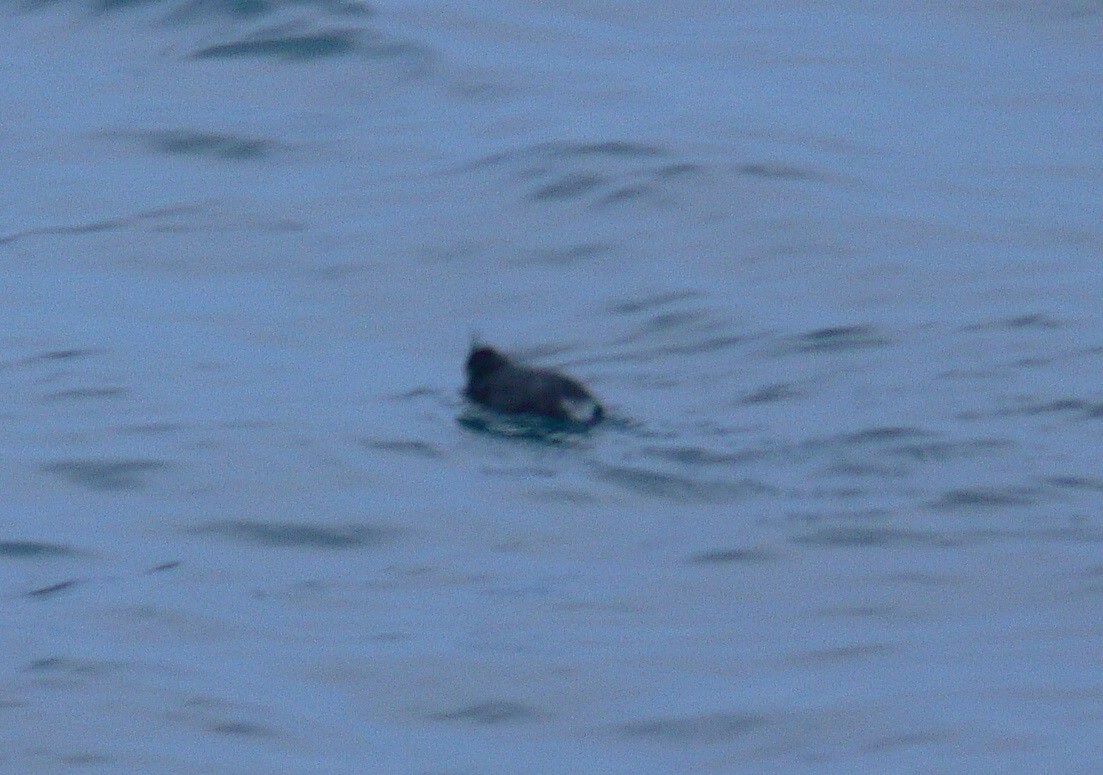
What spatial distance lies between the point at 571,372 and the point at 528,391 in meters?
1.13

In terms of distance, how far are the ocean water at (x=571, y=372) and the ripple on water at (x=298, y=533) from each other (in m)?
0.02

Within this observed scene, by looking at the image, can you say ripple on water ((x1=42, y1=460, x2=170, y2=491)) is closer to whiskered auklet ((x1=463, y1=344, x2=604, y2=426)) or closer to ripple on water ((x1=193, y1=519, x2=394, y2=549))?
ripple on water ((x1=193, y1=519, x2=394, y2=549))

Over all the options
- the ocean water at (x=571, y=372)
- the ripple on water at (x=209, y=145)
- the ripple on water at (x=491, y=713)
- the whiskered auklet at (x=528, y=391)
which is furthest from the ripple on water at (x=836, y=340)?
the ripple on water at (x=209, y=145)

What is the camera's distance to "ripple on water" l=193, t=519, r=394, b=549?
26.4ft

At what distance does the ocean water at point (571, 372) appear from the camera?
6387 mm

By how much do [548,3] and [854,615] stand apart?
Answer: 528 inches

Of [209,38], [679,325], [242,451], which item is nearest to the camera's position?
[242,451]

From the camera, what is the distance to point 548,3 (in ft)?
65.2

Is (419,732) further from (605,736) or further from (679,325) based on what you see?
(679,325)

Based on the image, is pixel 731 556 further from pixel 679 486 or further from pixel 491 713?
pixel 491 713

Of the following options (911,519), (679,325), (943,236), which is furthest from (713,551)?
(943,236)

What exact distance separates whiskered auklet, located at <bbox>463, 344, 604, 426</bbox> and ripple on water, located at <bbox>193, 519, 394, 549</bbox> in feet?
4.14

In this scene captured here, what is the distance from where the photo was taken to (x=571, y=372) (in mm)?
10461

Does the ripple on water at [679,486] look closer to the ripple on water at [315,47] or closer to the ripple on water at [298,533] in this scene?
the ripple on water at [298,533]
